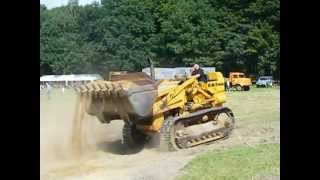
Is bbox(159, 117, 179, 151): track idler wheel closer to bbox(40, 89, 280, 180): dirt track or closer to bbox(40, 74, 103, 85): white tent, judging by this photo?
bbox(40, 89, 280, 180): dirt track

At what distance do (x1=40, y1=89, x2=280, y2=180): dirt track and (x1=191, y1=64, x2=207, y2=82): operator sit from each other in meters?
0.38

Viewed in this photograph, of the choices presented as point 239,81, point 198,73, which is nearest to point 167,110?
point 198,73

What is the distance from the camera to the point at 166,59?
2.90 metres

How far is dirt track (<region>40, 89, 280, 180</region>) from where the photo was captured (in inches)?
117

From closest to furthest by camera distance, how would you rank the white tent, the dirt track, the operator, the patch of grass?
1. the white tent
2. the patch of grass
3. the dirt track
4. the operator

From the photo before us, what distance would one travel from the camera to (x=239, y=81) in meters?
2.94

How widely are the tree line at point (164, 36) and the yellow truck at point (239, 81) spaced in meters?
0.04

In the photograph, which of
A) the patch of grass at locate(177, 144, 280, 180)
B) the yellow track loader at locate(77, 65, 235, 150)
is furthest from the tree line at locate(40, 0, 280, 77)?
the patch of grass at locate(177, 144, 280, 180)

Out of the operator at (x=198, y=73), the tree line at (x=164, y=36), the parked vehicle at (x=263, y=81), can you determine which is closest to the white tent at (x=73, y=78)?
the tree line at (x=164, y=36)

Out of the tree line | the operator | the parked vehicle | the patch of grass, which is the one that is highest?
the tree line

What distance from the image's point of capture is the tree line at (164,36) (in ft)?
8.44
